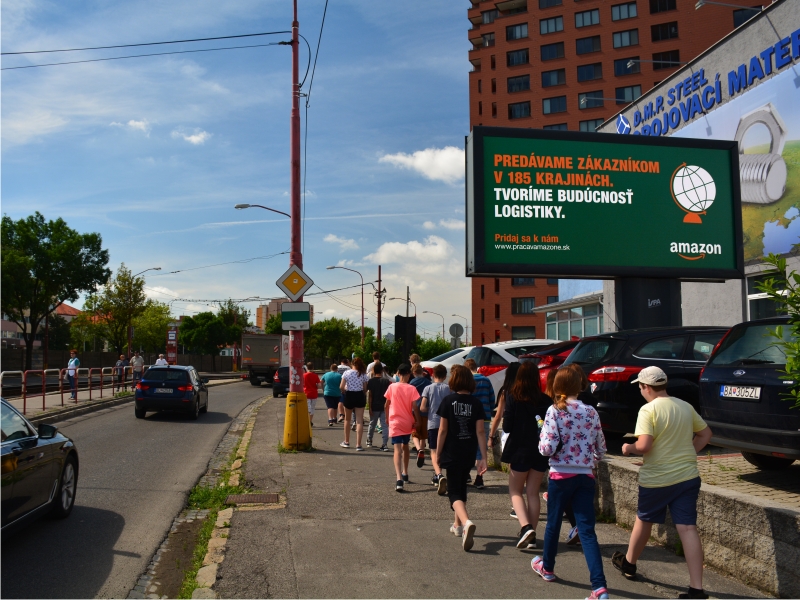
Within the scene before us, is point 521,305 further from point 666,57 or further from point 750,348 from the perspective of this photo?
point 750,348

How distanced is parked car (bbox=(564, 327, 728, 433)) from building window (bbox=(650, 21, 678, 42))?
178 ft

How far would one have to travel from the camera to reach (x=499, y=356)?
14828 millimetres

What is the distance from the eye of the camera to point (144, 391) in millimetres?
18078

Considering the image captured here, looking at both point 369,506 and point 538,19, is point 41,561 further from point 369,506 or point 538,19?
point 538,19

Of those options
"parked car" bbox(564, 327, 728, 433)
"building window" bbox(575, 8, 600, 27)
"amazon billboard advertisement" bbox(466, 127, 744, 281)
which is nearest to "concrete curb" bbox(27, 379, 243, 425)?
"amazon billboard advertisement" bbox(466, 127, 744, 281)

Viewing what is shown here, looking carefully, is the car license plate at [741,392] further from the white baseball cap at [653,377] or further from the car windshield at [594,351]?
the car windshield at [594,351]

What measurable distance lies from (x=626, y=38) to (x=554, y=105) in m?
7.82

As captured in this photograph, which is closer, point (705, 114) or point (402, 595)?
point (402, 595)

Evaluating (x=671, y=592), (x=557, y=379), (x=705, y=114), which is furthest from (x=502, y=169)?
(x=705, y=114)

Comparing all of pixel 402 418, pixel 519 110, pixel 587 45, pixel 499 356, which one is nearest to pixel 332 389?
pixel 499 356

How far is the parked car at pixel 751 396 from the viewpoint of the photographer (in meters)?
5.59

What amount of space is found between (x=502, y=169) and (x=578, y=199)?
5.45ft

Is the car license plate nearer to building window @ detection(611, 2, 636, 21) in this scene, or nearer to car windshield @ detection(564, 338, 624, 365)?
car windshield @ detection(564, 338, 624, 365)

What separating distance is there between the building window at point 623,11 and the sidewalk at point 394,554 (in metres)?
58.0
